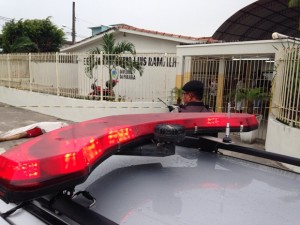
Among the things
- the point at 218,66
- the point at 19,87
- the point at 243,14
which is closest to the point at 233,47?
the point at 218,66

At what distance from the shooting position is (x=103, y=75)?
9.03 m

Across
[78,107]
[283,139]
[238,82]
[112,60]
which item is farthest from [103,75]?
[283,139]

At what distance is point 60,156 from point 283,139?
17.6 feet

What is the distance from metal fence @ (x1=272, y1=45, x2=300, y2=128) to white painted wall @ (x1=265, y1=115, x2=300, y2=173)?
151 millimetres

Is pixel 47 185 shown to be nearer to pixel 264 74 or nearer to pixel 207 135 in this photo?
pixel 207 135

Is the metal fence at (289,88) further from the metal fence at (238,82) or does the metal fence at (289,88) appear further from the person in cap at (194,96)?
the person in cap at (194,96)

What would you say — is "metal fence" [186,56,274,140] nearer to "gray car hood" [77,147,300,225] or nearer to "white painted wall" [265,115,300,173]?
"white painted wall" [265,115,300,173]

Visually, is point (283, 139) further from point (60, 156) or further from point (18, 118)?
point (18, 118)

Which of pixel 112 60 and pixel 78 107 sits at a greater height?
pixel 112 60

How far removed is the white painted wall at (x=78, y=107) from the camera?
29.9 ft

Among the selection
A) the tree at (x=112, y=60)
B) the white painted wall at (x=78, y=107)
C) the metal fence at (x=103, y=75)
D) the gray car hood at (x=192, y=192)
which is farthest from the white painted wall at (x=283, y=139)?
the tree at (x=112, y=60)

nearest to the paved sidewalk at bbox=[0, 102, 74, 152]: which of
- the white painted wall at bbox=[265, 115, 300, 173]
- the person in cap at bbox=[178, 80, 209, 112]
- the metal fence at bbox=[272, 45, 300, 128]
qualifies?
the white painted wall at bbox=[265, 115, 300, 173]

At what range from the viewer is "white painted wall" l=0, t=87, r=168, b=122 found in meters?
9.10

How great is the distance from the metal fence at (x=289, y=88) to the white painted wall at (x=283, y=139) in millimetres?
151
